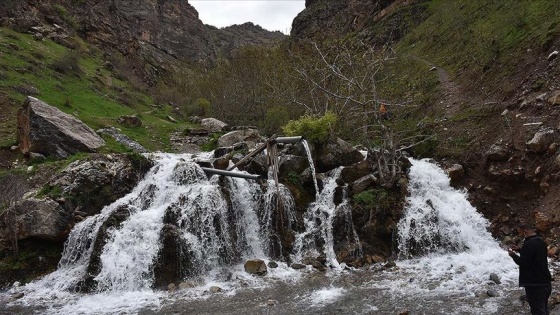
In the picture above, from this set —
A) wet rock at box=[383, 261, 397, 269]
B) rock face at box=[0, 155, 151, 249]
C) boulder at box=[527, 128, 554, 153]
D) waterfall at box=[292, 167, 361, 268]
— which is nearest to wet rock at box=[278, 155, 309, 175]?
waterfall at box=[292, 167, 361, 268]

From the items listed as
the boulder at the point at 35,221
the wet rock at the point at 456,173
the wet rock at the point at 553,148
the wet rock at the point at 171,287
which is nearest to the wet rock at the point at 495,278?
the wet rock at the point at 553,148

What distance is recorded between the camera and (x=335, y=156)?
1845 cm

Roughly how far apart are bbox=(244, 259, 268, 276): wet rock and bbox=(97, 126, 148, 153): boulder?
12.3 m

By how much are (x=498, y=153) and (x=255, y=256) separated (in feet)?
34.3

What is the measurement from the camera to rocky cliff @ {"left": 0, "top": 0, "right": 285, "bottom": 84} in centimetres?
4500

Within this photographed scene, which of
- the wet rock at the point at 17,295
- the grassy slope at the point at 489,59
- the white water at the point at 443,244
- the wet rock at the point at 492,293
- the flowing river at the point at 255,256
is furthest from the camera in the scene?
the grassy slope at the point at 489,59

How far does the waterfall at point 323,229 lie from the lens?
48.6ft

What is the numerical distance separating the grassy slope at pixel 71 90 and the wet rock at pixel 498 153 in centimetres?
1778

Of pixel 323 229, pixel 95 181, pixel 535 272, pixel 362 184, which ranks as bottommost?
pixel 535 272

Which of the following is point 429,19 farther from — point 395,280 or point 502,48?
point 395,280

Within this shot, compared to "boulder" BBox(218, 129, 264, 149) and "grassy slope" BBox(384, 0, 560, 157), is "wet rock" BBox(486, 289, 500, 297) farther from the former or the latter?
"boulder" BBox(218, 129, 264, 149)

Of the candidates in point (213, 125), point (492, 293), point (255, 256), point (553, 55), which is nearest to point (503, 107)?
point (553, 55)

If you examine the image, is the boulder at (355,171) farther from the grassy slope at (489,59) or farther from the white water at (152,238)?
the grassy slope at (489,59)

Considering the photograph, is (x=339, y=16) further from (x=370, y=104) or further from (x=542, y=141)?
(x=542, y=141)
